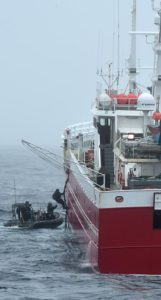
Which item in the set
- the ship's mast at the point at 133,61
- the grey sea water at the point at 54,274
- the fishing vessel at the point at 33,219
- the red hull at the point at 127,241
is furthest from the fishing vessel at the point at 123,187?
the ship's mast at the point at 133,61

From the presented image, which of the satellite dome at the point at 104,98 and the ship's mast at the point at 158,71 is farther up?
the ship's mast at the point at 158,71

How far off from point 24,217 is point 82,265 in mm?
13842

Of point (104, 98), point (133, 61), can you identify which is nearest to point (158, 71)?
point (104, 98)

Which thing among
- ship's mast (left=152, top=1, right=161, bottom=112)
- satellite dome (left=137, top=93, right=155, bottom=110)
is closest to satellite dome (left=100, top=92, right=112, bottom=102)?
ship's mast (left=152, top=1, right=161, bottom=112)

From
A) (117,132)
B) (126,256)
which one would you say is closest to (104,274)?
(126,256)

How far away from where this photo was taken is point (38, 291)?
28875 mm

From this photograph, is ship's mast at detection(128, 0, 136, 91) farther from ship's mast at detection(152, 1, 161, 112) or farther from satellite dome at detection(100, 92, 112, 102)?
satellite dome at detection(100, 92, 112, 102)

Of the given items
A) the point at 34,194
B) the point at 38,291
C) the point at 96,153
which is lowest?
the point at 34,194

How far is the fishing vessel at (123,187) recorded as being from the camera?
29.8m

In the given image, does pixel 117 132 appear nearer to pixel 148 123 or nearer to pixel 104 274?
pixel 148 123

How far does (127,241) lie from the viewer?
30.0 m

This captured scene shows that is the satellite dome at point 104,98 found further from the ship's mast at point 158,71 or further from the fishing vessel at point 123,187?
the ship's mast at point 158,71

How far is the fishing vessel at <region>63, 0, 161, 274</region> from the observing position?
1172 inches

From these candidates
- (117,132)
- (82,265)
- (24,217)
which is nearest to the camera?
(82,265)
